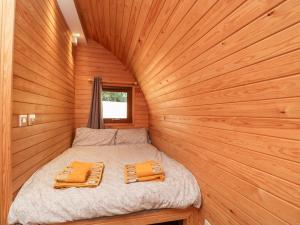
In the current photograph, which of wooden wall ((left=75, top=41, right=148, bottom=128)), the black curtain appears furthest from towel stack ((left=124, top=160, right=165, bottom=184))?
wooden wall ((left=75, top=41, right=148, bottom=128))

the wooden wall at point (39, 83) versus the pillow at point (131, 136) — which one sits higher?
the wooden wall at point (39, 83)

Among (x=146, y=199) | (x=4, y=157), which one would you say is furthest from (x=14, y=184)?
(x=146, y=199)

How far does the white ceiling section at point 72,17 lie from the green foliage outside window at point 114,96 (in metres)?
1.05

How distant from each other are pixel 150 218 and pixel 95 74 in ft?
8.72

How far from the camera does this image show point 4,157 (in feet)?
4.03

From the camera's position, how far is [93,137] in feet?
10.0

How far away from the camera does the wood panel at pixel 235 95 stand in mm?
767

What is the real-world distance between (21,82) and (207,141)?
1.57m

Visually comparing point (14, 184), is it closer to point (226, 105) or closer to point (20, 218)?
point (20, 218)

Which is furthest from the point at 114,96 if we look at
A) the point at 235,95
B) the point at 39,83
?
the point at 235,95

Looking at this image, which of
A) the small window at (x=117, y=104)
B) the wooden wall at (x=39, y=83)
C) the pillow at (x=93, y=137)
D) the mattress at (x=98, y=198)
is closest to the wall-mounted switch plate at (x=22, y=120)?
the wooden wall at (x=39, y=83)

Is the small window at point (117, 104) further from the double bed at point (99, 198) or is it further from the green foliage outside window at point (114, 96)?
the double bed at point (99, 198)

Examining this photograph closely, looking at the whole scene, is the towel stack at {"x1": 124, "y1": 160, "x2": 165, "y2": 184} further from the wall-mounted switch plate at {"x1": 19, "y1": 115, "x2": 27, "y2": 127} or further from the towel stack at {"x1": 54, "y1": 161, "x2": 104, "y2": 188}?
the wall-mounted switch plate at {"x1": 19, "y1": 115, "x2": 27, "y2": 127}

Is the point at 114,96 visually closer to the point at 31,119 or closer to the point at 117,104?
the point at 117,104
